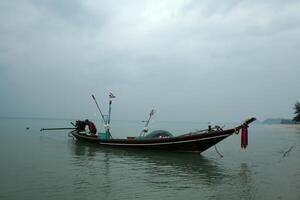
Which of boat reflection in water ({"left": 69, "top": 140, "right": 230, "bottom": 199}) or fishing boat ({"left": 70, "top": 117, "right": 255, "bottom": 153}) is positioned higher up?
fishing boat ({"left": 70, "top": 117, "right": 255, "bottom": 153})

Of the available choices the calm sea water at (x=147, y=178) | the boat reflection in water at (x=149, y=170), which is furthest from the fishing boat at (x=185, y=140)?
the calm sea water at (x=147, y=178)

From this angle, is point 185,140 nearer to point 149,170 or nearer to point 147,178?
point 149,170

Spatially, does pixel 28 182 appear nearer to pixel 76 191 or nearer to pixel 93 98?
pixel 76 191

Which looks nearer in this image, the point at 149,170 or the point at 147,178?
the point at 147,178

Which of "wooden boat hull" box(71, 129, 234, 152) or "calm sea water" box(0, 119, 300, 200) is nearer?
"calm sea water" box(0, 119, 300, 200)

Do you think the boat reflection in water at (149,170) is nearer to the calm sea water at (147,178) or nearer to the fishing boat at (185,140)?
the calm sea water at (147,178)

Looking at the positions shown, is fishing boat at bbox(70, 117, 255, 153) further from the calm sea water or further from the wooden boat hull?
the calm sea water

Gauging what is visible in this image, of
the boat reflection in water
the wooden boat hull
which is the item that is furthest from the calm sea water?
the wooden boat hull

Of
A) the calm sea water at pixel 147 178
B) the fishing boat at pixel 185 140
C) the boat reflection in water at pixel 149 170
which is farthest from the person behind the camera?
the fishing boat at pixel 185 140

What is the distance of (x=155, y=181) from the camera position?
590 inches

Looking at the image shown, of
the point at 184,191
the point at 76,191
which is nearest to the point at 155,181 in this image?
the point at 184,191

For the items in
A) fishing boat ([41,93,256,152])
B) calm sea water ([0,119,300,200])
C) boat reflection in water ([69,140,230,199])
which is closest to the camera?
calm sea water ([0,119,300,200])

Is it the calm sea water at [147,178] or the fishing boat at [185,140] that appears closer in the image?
the calm sea water at [147,178]

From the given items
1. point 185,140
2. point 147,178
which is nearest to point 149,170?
point 147,178
